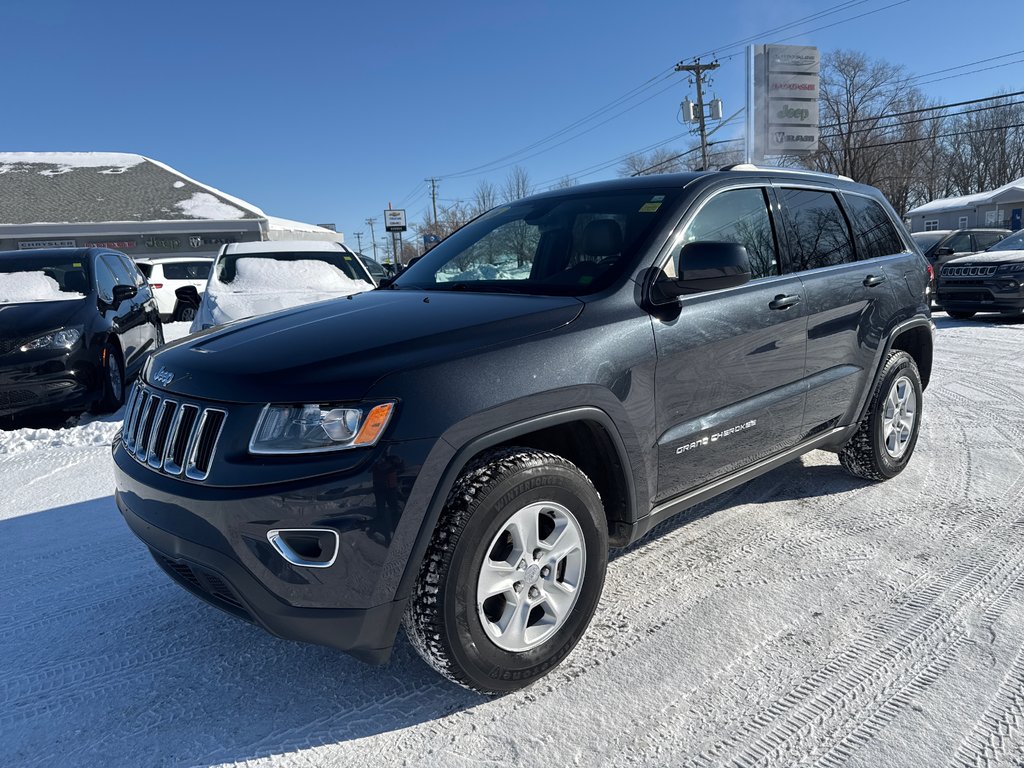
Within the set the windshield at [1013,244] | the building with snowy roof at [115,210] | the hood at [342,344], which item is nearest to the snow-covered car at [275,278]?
the hood at [342,344]

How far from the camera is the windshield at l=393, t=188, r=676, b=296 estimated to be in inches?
112

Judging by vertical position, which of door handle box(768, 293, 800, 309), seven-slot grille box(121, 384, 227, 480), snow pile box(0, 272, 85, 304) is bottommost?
seven-slot grille box(121, 384, 227, 480)

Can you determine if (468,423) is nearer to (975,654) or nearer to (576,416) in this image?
(576,416)

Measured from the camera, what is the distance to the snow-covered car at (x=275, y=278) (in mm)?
6902

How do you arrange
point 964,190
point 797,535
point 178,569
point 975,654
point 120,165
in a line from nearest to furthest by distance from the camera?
point 178,569
point 975,654
point 797,535
point 120,165
point 964,190

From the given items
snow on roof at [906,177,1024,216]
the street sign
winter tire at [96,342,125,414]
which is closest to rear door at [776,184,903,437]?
winter tire at [96,342,125,414]

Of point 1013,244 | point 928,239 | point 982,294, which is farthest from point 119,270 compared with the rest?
point 928,239

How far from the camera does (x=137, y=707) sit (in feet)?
7.61

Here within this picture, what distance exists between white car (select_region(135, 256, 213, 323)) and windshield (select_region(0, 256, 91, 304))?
8.74 meters

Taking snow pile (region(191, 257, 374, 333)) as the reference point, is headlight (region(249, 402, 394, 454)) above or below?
below

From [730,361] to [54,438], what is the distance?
17.1 ft

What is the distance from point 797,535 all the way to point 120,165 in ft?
123

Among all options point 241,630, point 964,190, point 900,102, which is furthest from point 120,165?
point 964,190

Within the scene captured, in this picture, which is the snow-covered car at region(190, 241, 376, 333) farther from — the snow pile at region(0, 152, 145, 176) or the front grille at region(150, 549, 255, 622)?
the snow pile at region(0, 152, 145, 176)
